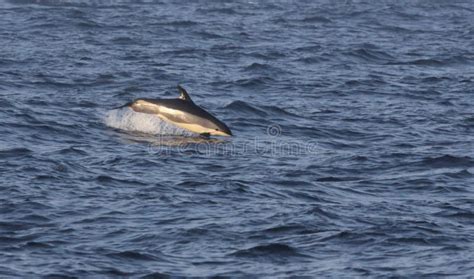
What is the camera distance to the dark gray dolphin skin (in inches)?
1117

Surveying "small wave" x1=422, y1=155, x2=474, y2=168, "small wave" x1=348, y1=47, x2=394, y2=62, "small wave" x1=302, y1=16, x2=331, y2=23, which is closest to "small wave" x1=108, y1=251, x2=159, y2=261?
"small wave" x1=422, y1=155, x2=474, y2=168

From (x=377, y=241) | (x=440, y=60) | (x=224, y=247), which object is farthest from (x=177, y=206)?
(x=440, y=60)

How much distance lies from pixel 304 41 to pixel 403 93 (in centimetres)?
1076

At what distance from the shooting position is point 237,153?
27.1 meters

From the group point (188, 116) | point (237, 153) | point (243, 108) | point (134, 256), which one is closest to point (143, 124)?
point (188, 116)

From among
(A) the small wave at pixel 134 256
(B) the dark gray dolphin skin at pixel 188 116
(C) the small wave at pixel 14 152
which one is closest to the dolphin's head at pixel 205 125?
(B) the dark gray dolphin skin at pixel 188 116

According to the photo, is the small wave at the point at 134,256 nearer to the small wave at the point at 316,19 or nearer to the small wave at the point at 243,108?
the small wave at the point at 243,108

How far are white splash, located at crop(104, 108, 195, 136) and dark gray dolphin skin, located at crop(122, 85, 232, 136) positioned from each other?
8.7 inches

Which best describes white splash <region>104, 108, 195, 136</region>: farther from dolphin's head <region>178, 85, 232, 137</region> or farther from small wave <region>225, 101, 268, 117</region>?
small wave <region>225, 101, 268, 117</region>

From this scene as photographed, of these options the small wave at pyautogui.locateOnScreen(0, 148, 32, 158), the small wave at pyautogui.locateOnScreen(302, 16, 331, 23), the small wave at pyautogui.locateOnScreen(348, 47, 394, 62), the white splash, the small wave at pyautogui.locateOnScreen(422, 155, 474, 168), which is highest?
the small wave at pyautogui.locateOnScreen(302, 16, 331, 23)

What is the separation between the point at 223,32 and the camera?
4762cm

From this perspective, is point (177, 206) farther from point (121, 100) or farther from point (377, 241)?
point (121, 100)

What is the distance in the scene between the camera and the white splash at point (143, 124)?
28.9m

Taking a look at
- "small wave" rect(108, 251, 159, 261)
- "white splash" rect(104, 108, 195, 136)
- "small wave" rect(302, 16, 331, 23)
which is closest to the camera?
"small wave" rect(108, 251, 159, 261)
